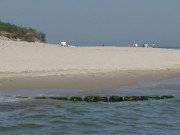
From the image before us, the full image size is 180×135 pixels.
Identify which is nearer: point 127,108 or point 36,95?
point 127,108

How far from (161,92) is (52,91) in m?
3.15

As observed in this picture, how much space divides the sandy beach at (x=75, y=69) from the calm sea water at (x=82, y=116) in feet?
4.24

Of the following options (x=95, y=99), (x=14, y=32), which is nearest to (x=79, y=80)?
(x=95, y=99)

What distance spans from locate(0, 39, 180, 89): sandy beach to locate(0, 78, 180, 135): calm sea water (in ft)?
4.24

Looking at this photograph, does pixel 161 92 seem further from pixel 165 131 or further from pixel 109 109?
pixel 165 131

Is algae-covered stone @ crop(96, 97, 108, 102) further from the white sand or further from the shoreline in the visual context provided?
the white sand

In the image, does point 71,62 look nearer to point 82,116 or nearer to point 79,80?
point 79,80

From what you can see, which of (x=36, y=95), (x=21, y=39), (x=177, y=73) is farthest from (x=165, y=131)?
(x=21, y=39)

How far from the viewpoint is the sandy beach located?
11.3 metres

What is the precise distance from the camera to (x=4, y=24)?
30.4m

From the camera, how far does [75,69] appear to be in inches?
532

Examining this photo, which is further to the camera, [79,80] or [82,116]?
[79,80]

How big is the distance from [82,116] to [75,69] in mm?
5762

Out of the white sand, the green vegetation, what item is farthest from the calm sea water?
the green vegetation
